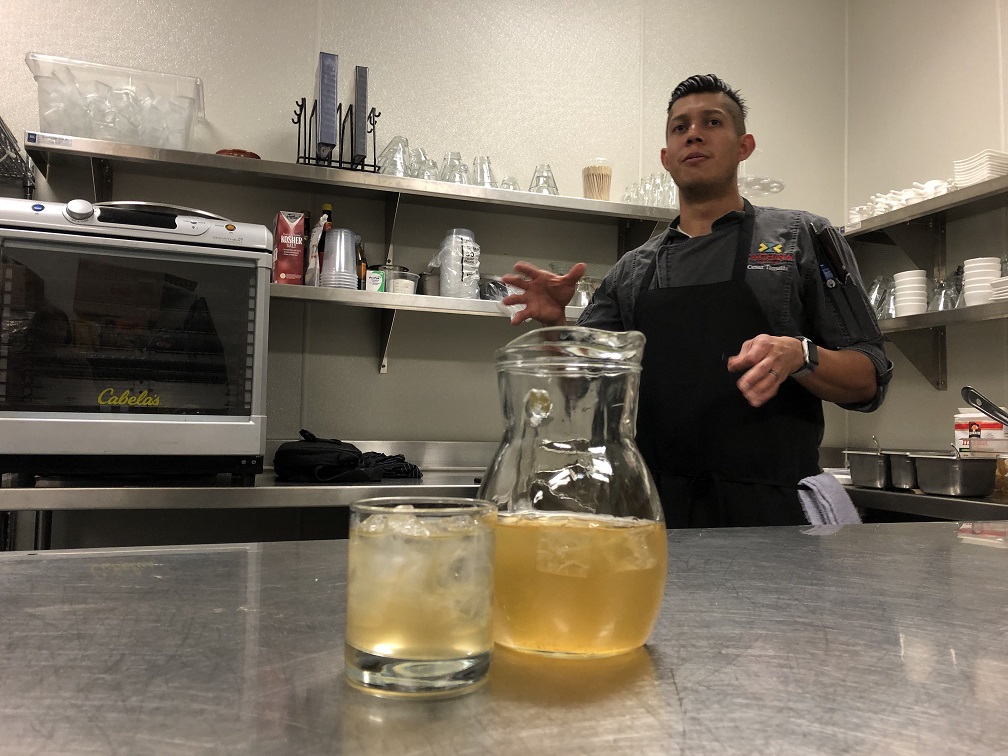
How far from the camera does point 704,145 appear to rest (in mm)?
1848

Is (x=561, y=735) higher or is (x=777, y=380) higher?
(x=777, y=380)

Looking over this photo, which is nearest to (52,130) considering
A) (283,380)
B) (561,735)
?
(283,380)

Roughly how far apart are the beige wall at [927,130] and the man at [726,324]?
1422 mm

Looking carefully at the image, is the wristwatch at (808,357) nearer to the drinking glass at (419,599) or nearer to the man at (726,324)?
the man at (726,324)

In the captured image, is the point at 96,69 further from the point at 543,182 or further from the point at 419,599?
the point at 419,599

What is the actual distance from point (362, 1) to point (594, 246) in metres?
1.32

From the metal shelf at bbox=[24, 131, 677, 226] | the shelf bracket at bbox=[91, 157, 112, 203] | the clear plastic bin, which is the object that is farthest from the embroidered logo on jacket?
the shelf bracket at bbox=[91, 157, 112, 203]

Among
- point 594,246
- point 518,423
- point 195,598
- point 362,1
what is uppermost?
point 362,1

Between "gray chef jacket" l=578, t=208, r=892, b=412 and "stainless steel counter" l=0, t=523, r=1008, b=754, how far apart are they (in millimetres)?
1093

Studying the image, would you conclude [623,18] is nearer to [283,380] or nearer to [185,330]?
[283,380]

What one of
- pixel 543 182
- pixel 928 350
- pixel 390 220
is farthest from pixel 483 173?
pixel 928 350

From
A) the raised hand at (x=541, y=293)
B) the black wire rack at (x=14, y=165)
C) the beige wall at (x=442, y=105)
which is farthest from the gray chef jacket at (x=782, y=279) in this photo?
the black wire rack at (x=14, y=165)

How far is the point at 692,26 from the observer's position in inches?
135

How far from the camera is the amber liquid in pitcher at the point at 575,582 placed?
0.42 m
